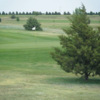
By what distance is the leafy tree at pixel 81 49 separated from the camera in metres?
23.4

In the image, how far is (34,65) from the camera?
3919 cm

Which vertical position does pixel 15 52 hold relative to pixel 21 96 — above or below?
below

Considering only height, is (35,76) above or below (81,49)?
below

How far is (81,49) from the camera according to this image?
23469 millimetres

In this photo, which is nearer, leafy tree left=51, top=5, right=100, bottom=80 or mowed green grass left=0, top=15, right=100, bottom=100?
mowed green grass left=0, top=15, right=100, bottom=100

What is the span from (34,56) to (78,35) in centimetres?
2123

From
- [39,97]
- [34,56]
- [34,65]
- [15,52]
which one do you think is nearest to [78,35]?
[39,97]

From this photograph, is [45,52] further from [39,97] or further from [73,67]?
[39,97]

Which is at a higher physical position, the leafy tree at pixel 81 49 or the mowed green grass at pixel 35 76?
the leafy tree at pixel 81 49

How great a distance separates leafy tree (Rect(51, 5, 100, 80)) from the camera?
23.4 meters

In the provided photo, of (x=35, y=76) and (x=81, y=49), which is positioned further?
(x=35, y=76)

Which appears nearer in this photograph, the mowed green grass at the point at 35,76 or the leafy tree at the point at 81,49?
the mowed green grass at the point at 35,76

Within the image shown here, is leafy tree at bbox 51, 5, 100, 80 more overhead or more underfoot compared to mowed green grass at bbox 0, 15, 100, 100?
more overhead

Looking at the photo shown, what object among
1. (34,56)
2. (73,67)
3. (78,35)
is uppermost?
(78,35)
